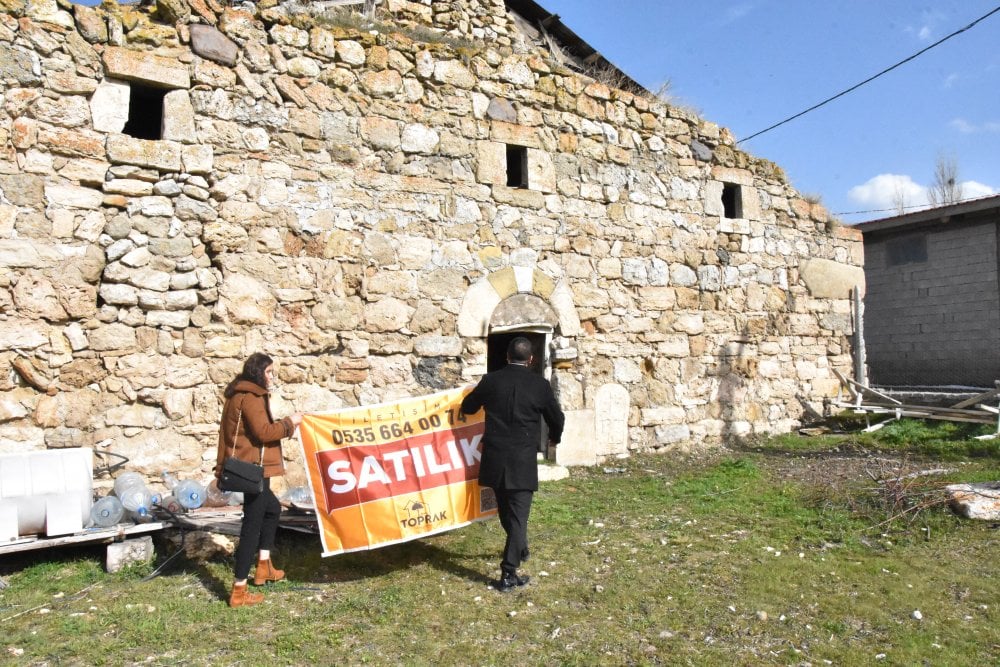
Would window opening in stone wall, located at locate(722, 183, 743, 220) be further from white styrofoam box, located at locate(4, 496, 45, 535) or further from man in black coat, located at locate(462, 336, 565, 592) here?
white styrofoam box, located at locate(4, 496, 45, 535)

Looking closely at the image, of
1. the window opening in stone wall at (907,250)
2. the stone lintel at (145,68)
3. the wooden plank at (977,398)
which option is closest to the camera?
the stone lintel at (145,68)

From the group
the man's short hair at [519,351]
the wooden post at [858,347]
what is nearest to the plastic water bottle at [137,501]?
the man's short hair at [519,351]

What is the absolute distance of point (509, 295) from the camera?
709 centimetres

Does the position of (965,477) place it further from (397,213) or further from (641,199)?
(397,213)

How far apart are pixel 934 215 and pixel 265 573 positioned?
43.8 ft

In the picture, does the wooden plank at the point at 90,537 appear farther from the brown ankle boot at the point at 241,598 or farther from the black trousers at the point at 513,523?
the black trousers at the point at 513,523

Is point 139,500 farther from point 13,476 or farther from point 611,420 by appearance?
point 611,420

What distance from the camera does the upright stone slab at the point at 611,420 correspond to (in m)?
7.54

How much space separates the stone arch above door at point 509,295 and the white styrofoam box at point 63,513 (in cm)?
355

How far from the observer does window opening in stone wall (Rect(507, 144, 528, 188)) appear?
7.41 m

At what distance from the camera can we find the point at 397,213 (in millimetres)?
6578

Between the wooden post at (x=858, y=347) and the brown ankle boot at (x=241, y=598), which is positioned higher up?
the wooden post at (x=858, y=347)

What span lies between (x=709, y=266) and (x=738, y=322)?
0.82 metres

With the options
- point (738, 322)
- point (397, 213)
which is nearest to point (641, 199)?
point (738, 322)
